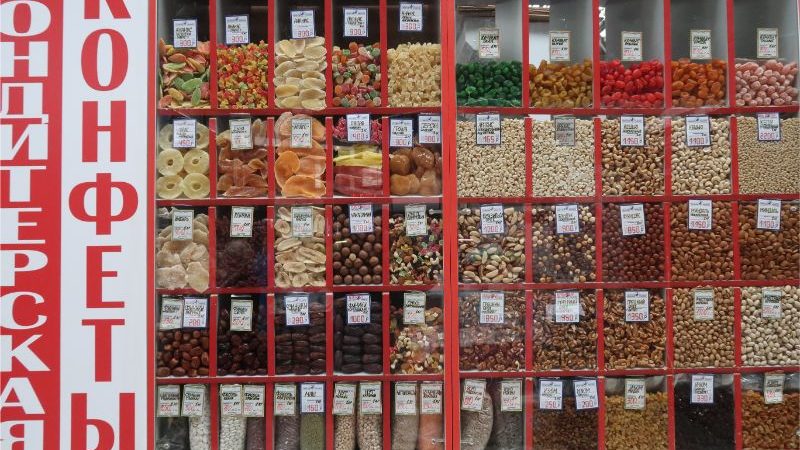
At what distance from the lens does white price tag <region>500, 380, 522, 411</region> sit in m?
2.64

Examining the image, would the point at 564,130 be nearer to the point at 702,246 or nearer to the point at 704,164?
the point at 704,164

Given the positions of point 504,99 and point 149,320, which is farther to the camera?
point 504,99

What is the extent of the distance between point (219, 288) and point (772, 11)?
280 cm

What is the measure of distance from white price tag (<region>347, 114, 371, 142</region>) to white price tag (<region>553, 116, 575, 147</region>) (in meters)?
0.83

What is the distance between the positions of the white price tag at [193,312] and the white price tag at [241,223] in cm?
32

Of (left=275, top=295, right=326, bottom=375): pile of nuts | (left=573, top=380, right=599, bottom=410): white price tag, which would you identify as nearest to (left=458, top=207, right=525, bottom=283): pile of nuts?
(left=573, top=380, right=599, bottom=410): white price tag

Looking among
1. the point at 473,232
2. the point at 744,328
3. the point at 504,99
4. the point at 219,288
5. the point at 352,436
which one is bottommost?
the point at 352,436

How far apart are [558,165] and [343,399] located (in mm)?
1367

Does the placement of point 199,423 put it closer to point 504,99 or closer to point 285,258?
point 285,258

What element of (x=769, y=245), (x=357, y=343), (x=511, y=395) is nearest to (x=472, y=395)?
(x=511, y=395)

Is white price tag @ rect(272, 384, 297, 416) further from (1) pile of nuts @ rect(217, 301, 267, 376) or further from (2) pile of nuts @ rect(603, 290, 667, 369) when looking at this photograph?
(2) pile of nuts @ rect(603, 290, 667, 369)

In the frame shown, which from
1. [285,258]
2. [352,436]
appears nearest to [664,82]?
[285,258]

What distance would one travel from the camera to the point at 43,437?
7.89 feet

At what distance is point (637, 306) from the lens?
8.77ft
